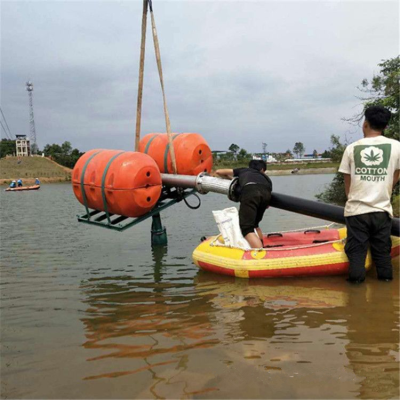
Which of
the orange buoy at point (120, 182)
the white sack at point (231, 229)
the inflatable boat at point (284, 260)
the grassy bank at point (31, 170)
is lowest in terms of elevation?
the inflatable boat at point (284, 260)

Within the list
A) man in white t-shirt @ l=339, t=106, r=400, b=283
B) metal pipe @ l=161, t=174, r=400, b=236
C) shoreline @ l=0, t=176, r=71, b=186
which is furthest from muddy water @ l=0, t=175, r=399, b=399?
shoreline @ l=0, t=176, r=71, b=186

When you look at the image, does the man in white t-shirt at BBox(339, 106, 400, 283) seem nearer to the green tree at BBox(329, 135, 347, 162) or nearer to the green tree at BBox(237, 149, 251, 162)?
the green tree at BBox(329, 135, 347, 162)

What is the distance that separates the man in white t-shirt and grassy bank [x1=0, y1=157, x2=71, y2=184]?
85.6 meters

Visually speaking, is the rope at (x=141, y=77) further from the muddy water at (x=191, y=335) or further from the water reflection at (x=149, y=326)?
the water reflection at (x=149, y=326)

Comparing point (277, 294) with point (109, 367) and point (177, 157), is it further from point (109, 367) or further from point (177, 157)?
point (177, 157)

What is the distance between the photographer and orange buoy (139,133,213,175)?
876cm

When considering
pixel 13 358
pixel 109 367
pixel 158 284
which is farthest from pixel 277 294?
pixel 13 358

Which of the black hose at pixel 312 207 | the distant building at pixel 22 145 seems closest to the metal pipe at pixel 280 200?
the black hose at pixel 312 207

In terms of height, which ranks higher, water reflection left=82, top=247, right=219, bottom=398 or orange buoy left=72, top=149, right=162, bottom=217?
orange buoy left=72, top=149, right=162, bottom=217

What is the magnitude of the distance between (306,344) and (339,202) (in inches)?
876

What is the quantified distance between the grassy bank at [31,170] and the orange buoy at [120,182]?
8173cm

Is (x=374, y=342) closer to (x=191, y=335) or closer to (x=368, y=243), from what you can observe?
(x=191, y=335)

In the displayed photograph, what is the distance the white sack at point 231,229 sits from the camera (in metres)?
7.16

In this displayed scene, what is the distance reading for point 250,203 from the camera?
7191 mm
